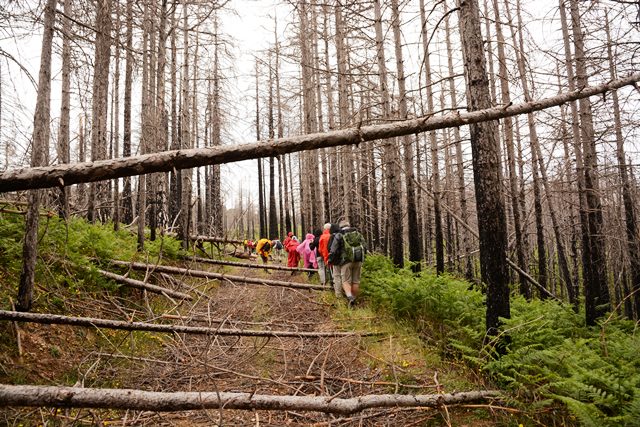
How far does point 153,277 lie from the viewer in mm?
7473

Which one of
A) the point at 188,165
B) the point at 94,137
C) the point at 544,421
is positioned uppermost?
the point at 94,137

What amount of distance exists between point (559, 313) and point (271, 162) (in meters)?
21.1

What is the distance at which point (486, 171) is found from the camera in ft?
14.5

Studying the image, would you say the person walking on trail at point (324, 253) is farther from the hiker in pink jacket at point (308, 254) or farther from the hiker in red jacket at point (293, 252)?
the hiker in red jacket at point (293, 252)

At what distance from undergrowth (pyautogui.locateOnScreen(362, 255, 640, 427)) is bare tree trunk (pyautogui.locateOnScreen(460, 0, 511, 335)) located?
529 millimetres

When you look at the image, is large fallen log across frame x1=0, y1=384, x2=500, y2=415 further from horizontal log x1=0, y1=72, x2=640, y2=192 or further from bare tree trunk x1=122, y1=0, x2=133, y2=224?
bare tree trunk x1=122, y1=0, x2=133, y2=224

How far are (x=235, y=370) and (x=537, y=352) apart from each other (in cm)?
377

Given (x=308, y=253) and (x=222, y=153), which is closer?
(x=222, y=153)

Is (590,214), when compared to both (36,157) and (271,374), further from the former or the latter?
(36,157)

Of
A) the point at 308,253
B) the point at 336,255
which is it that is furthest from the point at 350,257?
the point at 308,253

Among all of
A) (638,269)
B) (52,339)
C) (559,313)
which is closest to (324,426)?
(52,339)

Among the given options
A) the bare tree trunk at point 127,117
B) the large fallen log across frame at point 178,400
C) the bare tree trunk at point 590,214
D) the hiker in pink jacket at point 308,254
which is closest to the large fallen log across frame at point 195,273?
the hiker in pink jacket at point 308,254

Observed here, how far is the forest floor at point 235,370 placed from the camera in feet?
11.3

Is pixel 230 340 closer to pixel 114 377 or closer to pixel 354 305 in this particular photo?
pixel 114 377
